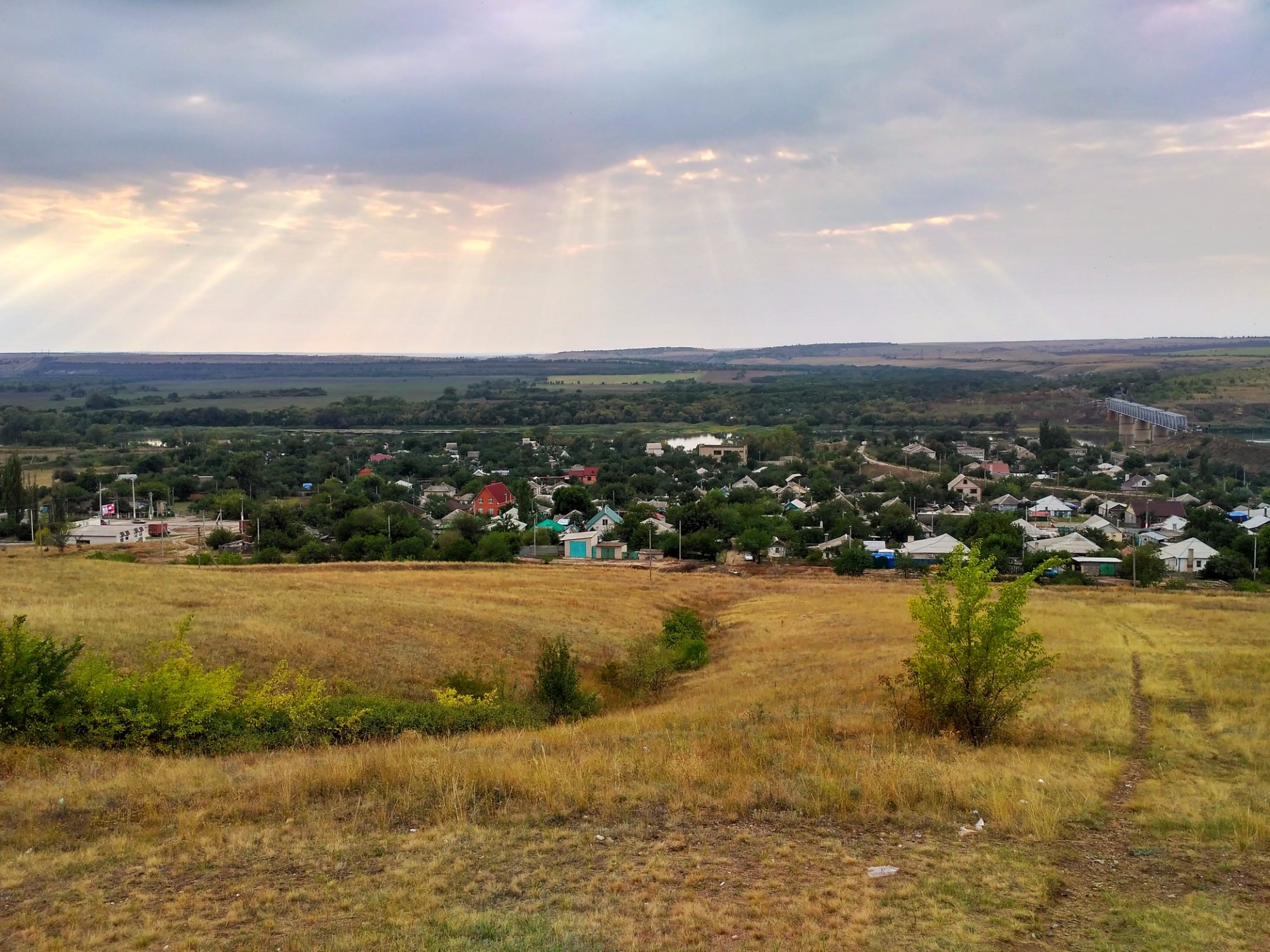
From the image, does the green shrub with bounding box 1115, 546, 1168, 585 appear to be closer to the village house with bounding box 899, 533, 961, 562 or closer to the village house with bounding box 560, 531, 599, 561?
the village house with bounding box 899, 533, 961, 562

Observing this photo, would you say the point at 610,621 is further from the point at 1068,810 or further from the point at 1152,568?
the point at 1152,568

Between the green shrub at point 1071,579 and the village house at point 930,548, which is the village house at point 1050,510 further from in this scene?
the green shrub at point 1071,579

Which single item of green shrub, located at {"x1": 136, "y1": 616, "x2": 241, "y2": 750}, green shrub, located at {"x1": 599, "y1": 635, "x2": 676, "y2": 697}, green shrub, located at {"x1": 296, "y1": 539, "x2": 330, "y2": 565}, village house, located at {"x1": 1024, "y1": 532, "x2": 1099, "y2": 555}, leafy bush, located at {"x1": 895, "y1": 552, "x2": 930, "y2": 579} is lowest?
leafy bush, located at {"x1": 895, "y1": 552, "x2": 930, "y2": 579}

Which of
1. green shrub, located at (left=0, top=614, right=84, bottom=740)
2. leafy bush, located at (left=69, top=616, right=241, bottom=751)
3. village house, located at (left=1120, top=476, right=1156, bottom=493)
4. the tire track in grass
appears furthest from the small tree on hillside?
village house, located at (left=1120, top=476, right=1156, bottom=493)

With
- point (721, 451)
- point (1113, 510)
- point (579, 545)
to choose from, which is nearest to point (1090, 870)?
point (579, 545)

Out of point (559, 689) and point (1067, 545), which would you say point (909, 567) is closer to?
point (1067, 545)
